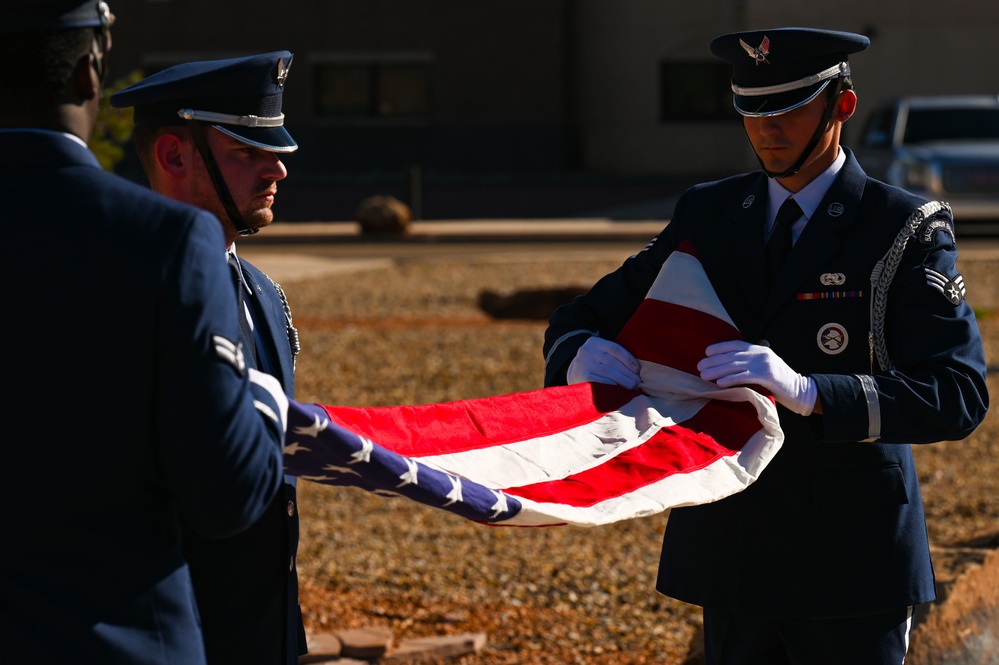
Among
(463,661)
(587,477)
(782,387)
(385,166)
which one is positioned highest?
(782,387)

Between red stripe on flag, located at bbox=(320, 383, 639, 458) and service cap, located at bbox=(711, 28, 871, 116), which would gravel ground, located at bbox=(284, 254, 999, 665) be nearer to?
red stripe on flag, located at bbox=(320, 383, 639, 458)

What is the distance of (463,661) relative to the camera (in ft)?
15.8

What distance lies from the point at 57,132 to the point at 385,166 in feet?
101

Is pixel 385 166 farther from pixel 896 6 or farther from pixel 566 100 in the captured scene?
pixel 896 6

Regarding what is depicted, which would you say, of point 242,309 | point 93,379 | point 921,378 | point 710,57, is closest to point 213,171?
point 242,309

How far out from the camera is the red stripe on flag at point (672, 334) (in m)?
3.20

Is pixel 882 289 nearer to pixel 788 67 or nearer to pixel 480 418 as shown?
pixel 788 67

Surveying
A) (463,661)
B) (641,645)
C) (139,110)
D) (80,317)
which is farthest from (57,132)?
(641,645)

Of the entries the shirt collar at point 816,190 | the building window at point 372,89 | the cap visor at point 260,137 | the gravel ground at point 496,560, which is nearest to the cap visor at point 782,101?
the shirt collar at point 816,190

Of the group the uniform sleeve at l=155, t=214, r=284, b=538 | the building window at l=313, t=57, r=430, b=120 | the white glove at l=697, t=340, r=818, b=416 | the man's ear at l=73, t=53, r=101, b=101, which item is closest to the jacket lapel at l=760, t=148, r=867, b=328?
the white glove at l=697, t=340, r=818, b=416

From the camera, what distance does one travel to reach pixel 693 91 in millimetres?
32094

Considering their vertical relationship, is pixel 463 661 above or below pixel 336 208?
above

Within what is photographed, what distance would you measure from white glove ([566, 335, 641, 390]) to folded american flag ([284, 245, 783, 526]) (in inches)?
0.8

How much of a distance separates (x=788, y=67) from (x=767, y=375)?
732mm
